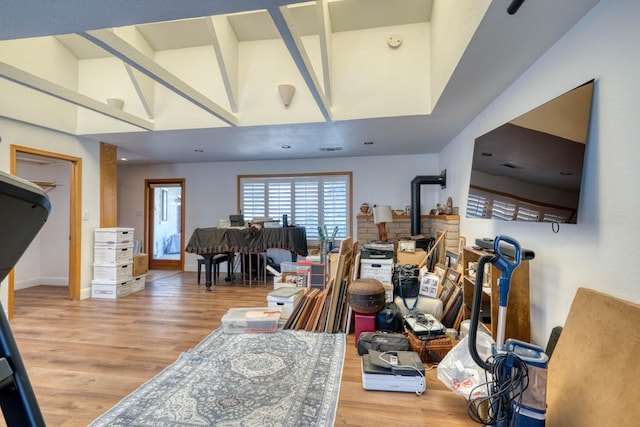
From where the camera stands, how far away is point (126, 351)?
2623 millimetres

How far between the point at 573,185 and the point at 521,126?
529mm

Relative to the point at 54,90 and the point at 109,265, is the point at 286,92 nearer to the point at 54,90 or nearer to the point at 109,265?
the point at 54,90

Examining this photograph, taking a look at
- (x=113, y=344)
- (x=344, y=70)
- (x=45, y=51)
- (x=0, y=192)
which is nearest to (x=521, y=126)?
(x=344, y=70)

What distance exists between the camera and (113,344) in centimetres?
276

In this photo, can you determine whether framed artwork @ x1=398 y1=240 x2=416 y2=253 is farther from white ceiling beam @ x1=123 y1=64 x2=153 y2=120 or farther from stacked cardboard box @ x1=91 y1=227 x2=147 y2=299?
stacked cardboard box @ x1=91 y1=227 x2=147 y2=299

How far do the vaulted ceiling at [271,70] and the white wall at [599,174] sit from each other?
20cm

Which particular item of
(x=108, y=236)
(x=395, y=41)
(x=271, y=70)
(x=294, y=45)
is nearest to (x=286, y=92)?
(x=271, y=70)

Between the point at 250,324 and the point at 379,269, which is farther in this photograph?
the point at 379,269

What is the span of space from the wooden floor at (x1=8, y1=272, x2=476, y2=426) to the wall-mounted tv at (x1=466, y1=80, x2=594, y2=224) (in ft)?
4.47

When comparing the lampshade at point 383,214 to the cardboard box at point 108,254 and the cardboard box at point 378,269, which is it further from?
the cardboard box at point 108,254

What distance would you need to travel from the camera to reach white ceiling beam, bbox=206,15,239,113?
10.0 feet

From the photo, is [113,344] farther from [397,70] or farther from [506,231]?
[397,70]

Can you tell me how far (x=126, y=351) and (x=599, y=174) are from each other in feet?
12.1

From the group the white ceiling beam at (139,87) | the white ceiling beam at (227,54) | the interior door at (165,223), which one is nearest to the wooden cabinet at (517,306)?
the white ceiling beam at (227,54)
